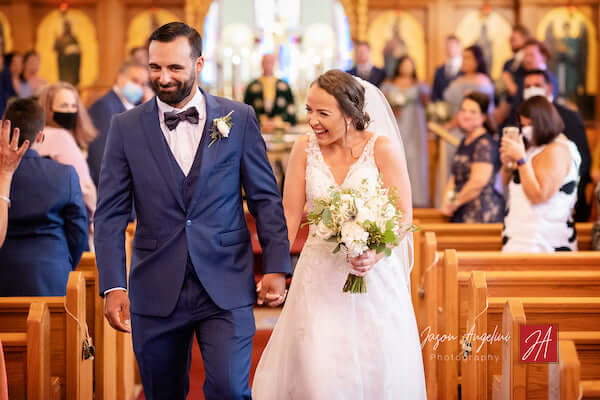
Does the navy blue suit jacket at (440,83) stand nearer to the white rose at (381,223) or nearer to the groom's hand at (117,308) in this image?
the white rose at (381,223)

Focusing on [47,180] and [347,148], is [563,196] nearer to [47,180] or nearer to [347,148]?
[347,148]

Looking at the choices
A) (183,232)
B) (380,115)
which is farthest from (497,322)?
(183,232)

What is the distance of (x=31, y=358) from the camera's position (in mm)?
3492

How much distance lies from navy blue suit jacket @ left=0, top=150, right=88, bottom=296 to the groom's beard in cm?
165

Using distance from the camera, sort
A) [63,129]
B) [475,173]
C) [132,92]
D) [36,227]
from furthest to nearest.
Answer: [132,92]
[475,173]
[63,129]
[36,227]

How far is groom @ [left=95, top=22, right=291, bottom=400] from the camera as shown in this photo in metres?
3.13

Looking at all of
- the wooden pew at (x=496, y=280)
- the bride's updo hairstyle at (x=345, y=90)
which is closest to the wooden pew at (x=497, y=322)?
the wooden pew at (x=496, y=280)

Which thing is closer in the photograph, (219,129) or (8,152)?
(219,129)

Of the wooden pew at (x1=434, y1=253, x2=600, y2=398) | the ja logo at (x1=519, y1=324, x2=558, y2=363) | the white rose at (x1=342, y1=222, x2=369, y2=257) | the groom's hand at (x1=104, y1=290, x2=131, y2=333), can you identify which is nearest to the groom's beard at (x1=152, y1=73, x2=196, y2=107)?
the groom's hand at (x1=104, y1=290, x2=131, y2=333)

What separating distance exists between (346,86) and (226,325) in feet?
4.62

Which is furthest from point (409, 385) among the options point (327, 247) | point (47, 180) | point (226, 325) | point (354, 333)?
point (47, 180)

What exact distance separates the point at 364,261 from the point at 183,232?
2.88ft

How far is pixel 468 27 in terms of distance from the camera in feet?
46.8

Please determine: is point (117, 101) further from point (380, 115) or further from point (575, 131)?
point (575, 131)
